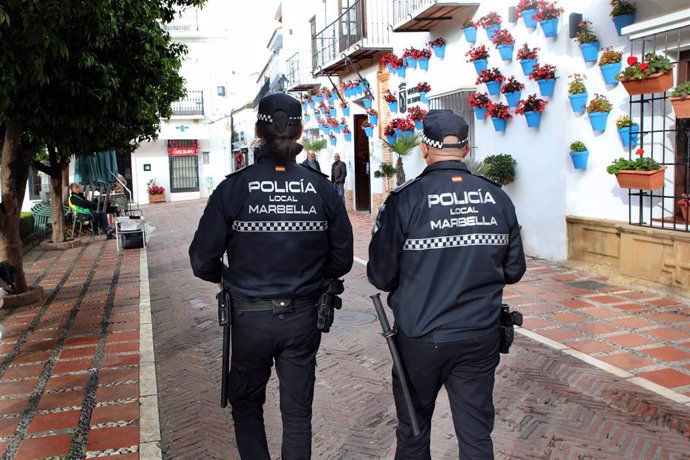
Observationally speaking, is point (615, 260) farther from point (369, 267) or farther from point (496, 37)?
point (369, 267)

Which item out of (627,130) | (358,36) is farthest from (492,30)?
(358,36)

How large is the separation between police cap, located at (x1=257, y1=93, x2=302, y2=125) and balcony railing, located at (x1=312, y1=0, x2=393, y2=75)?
13465 millimetres

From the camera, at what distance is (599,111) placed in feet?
29.1

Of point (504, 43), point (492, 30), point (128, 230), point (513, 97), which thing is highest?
point (492, 30)

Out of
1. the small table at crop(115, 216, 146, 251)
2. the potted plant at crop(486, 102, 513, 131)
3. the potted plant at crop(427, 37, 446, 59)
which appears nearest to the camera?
the potted plant at crop(486, 102, 513, 131)

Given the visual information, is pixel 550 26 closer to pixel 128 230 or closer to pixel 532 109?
pixel 532 109

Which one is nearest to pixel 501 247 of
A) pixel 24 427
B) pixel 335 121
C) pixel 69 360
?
pixel 24 427

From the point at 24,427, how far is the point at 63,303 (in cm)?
454

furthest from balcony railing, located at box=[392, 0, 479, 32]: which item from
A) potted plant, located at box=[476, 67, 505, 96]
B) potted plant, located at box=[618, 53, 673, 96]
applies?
potted plant, located at box=[618, 53, 673, 96]

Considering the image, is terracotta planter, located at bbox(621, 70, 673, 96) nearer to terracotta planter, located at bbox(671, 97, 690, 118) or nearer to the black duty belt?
terracotta planter, located at bbox(671, 97, 690, 118)

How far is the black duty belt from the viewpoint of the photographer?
3.14 m

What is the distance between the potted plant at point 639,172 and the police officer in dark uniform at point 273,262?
5804mm

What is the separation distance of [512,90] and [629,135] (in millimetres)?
2470

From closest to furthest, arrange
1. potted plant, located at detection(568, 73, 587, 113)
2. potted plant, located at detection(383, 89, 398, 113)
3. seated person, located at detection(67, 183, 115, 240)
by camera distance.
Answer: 1. potted plant, located at detection(568, 73, 587, 113)
2. potted plant, located at detection(383, 89, 398, 113)
3. seated person, located at detection(67, 183, 115, 240)
